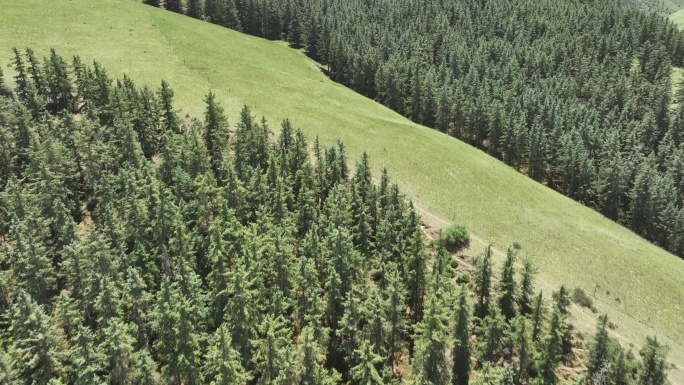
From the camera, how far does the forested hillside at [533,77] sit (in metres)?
Answer: 96.8

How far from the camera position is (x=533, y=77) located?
138 metres

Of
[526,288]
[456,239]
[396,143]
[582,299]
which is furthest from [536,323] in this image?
[396,143]

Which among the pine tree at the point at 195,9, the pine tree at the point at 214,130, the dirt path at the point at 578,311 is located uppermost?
the pine tree at the point at 195,9

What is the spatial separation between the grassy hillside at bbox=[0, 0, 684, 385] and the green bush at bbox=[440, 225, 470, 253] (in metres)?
3.68

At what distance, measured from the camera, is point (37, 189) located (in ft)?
194

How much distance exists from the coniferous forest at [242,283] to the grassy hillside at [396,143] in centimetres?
976

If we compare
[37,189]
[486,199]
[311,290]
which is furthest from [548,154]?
[37,189]

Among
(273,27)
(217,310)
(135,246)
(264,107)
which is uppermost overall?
(273,27)

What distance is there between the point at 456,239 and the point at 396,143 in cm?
2976

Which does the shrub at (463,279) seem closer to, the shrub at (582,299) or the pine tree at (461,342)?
the pine tree at (461,342)

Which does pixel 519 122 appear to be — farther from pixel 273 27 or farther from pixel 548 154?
pixel 273 27

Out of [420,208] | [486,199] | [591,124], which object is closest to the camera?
[420,208]

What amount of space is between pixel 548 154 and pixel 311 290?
266ft

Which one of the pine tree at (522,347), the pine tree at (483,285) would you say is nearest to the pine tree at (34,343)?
the pine tree at (483,285)
